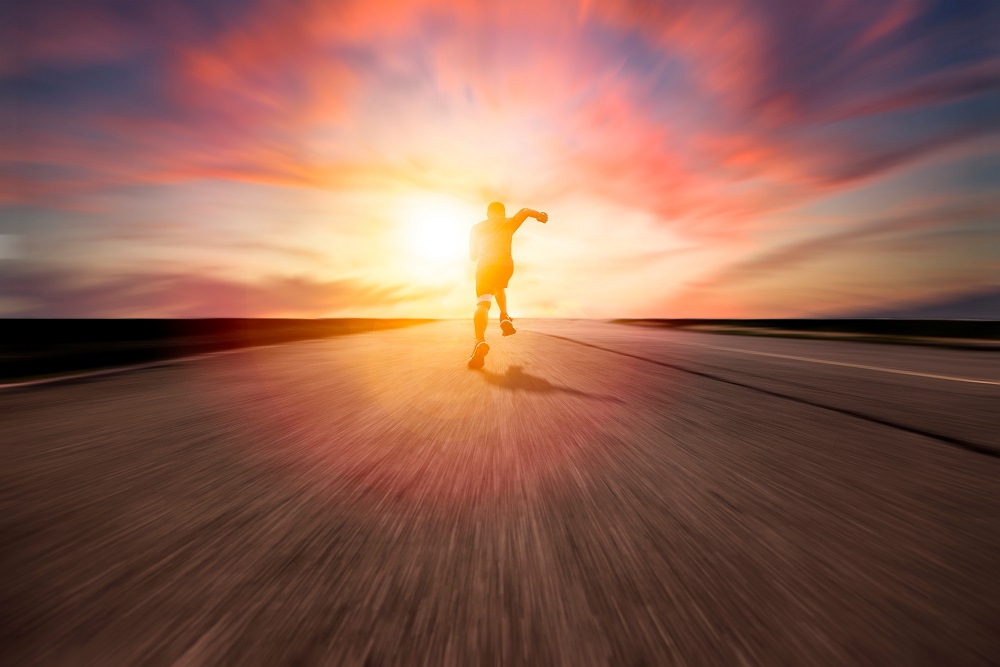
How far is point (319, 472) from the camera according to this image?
2586mm

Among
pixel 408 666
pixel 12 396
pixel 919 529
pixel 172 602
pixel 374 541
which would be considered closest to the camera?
pixel 408 666

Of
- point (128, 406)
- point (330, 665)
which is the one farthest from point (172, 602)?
point (128, 406)

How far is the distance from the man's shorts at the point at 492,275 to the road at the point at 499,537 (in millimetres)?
3866

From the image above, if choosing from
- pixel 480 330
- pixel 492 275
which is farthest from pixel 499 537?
pixel 492 275

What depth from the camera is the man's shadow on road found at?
5.01 meters

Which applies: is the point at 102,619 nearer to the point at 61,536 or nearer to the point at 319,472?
the point at 61,536

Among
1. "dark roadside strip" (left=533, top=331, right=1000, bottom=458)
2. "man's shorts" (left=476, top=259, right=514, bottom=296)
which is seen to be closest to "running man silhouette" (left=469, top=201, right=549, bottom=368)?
"man's shorts" (left=476, top=259, right=514, bottom=296)

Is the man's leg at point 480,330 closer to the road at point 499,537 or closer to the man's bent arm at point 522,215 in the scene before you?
the man's bent arm at point 522,215

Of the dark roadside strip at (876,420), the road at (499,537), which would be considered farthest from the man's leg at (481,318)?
the road at (499,537)

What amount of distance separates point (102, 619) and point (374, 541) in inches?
29.6

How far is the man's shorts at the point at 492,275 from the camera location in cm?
769

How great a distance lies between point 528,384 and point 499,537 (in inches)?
155

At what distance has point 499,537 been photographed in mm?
1803

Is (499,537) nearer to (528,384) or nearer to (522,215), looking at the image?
(528,384)
